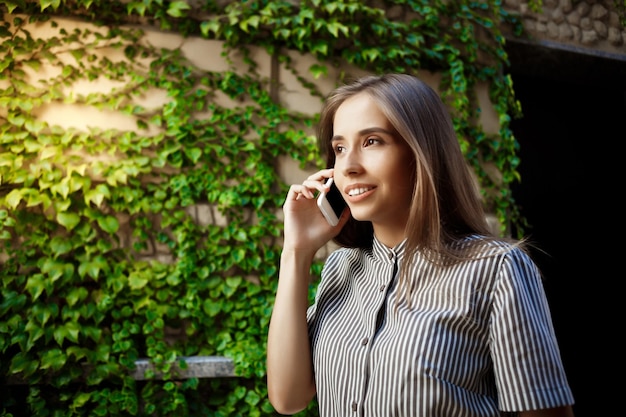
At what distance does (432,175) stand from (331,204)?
0.43 m

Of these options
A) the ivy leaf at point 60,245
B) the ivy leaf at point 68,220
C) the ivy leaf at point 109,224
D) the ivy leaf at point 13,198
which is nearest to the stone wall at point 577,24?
the ivy leaf at point 109,224

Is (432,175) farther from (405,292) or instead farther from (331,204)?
(331,204)

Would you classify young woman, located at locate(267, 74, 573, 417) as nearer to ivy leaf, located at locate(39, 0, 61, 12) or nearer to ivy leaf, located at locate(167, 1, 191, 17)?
ivy leaf, located at locate(167, 1, 191, 17)

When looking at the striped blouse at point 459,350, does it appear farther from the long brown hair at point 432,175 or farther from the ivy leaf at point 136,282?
the ivy leaf at point 136,282

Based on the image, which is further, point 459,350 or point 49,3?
point 49,3

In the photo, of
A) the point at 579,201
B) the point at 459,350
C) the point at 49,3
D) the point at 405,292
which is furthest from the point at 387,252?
the point at 579,201

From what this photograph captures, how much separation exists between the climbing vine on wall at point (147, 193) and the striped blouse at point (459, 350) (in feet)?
7.68

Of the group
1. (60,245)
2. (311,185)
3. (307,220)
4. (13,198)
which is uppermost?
(311,185)

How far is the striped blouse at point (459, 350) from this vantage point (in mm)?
1132

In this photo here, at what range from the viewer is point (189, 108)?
3.72 m

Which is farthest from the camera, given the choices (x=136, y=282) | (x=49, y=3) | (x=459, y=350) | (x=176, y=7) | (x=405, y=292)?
(x=176, y=7)

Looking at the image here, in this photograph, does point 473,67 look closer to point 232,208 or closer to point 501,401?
point 232,208

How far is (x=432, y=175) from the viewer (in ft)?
4.41

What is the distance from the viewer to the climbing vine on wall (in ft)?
10.8
